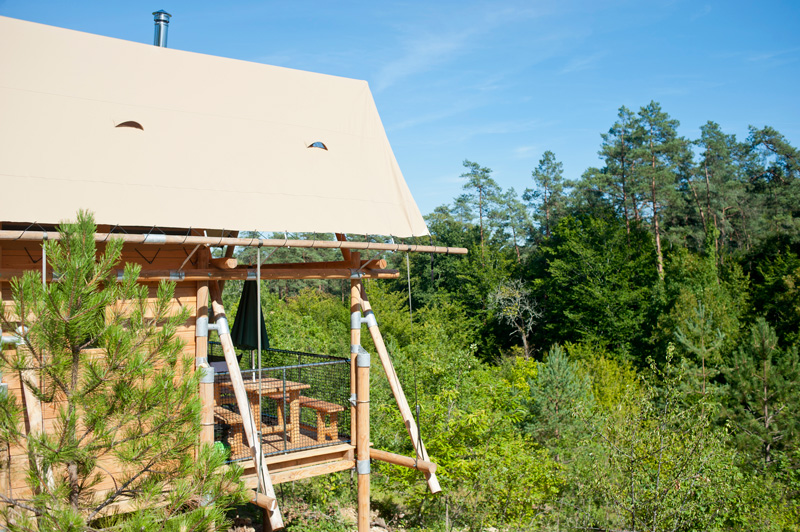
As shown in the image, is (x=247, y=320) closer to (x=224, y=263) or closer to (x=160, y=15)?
(x=224, y=263)

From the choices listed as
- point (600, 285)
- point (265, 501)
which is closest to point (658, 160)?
point (600, 285)

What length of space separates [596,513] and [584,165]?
31823mm

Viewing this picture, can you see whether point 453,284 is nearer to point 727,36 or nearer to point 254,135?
point 727,36

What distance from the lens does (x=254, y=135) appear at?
8.40 meters

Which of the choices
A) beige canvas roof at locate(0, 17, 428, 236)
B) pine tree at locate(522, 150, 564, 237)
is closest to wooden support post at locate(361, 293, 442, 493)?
beige canvas roof at locate(0, 17, 428, 236)

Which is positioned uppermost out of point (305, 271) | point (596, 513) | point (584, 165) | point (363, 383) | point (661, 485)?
point (584, 165)

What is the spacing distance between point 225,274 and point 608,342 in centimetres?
2890

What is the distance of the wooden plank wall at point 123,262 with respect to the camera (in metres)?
6.18

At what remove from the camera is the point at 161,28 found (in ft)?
29.6

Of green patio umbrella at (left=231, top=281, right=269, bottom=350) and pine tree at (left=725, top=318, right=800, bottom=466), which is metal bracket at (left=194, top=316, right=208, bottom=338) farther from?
pine tree at (left=725, top=318, right=800, bottom=466)

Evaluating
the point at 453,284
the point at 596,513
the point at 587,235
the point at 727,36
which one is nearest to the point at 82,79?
the point at 596,513

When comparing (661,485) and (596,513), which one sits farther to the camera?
(596,513)

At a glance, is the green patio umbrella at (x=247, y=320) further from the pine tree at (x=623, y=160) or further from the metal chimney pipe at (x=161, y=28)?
the pine tree at (x=623, y=160)

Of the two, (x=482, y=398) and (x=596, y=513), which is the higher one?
(x=482, y=398)
